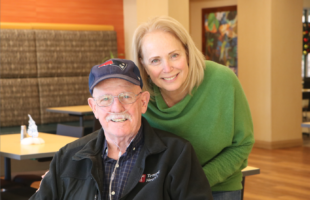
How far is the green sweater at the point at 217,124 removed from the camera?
6.18ft

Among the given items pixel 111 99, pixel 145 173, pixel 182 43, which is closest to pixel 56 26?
pixel 182 43

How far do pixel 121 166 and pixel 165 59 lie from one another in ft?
1.65

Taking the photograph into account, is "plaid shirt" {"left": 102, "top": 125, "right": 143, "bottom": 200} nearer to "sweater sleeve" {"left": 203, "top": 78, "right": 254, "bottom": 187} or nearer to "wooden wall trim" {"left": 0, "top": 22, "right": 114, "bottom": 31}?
"sweater sleeve" {"left": 203, "top": 78, "right": 254, "bottom": 187}

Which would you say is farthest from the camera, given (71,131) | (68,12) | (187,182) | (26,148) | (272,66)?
(68,12)

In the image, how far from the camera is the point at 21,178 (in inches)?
151

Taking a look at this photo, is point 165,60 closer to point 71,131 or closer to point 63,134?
point 71,131

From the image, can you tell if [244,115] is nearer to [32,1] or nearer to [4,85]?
[4,85]

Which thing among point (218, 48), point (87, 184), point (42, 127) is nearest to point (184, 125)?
point (87, 184)

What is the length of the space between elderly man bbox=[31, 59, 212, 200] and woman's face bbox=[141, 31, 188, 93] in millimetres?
120

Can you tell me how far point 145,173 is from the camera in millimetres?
1710

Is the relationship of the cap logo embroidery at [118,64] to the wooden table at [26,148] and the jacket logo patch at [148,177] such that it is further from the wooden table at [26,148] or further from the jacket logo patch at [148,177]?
the wooden table at [26,148]

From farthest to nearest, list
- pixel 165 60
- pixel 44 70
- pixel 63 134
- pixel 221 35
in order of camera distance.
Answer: pixel 221 35 < pixel 44 70 < pixel 63 134 < pixel 165 60

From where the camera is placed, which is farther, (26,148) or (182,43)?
(26,148)

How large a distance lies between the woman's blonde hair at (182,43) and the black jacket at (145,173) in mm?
285
